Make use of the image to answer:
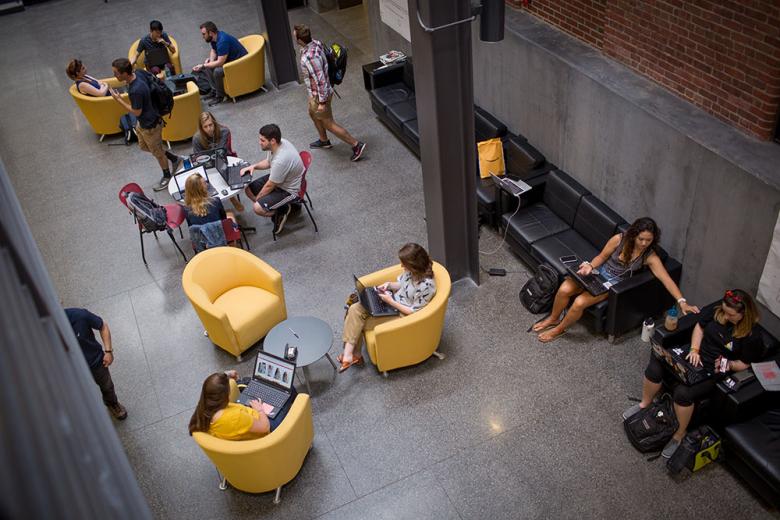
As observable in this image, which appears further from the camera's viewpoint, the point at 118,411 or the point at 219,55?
the point at 219,55

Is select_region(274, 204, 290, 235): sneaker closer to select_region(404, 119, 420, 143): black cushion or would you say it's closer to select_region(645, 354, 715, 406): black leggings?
select_region(404, 119, 420, 143): black cushion

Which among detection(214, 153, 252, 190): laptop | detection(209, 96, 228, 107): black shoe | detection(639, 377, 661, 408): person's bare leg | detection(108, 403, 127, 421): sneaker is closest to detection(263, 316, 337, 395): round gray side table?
detection(108, 403, 127, 421): sneaker

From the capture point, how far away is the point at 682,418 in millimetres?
5742

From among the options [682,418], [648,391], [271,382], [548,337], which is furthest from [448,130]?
[682,418]

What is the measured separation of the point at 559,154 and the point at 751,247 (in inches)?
109

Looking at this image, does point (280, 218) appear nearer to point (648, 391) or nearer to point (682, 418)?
point (648, 391)

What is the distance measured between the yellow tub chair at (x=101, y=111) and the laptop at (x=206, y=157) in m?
2.31

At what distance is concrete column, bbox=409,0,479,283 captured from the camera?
20.2ft

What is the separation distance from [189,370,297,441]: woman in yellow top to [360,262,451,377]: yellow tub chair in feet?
4.47

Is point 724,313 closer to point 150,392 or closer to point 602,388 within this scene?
point 602,388

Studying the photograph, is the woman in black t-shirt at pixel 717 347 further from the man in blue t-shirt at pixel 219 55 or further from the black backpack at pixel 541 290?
the man in blue t-shirt at pixel 219 55

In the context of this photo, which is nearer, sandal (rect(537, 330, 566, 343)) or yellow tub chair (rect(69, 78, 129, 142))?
sandal (rect(537, 330, 566, 343))

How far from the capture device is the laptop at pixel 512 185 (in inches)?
309

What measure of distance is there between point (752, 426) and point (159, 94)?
7703 mm
